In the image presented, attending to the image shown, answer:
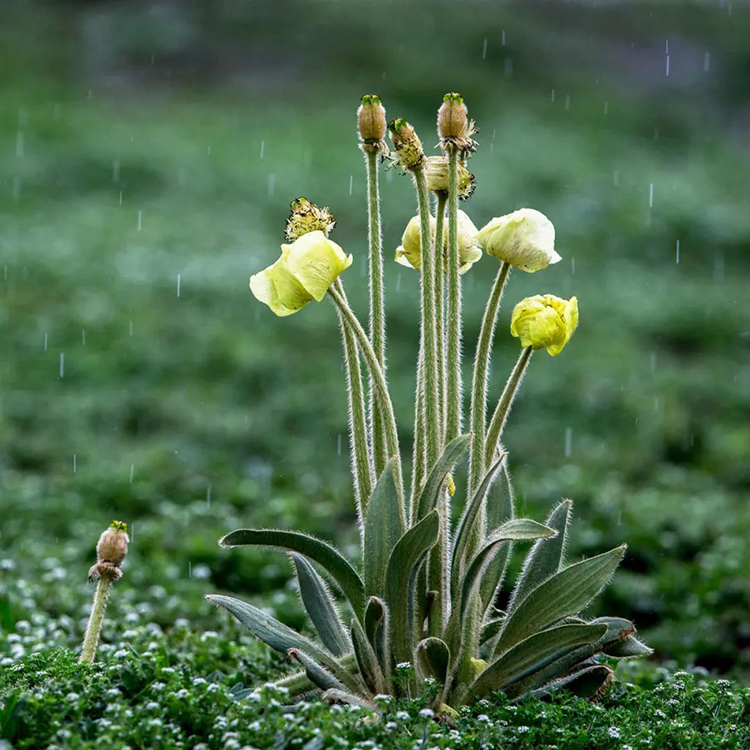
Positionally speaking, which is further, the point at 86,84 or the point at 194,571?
the point at 86,84

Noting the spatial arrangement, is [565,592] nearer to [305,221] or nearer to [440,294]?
[440,294]

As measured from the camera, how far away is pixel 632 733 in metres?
2.06

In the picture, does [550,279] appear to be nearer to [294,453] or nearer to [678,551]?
[294,453]

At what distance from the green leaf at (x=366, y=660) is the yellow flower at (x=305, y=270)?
0.69 m

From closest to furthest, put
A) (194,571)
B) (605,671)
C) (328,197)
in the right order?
(605,671)
(194,571)
(328,197)

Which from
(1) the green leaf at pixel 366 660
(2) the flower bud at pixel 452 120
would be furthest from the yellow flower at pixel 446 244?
(1) the green leaf at pixel 366 660

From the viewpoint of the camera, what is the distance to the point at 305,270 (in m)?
2.13

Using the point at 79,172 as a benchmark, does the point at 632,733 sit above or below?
below

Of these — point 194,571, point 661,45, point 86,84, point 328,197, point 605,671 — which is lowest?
point 194,571

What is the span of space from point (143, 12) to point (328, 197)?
7.64 meters

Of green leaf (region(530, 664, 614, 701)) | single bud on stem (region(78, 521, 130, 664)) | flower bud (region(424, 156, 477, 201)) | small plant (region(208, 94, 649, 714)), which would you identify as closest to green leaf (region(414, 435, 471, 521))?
small plant (region(208, 94, 649, 714))

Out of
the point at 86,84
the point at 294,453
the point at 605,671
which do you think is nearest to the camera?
the point at 605,671

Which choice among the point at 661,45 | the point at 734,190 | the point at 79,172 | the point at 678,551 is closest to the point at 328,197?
the point at 79,172

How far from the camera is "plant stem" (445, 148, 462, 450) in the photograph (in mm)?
2258
